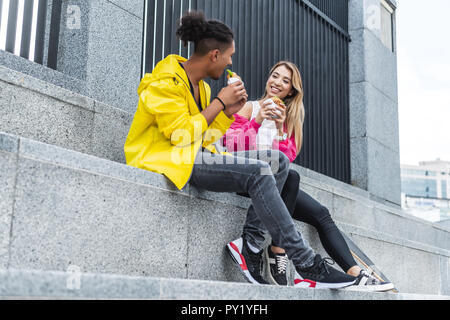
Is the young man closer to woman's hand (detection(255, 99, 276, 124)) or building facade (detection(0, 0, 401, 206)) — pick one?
woman's hand (detection(255, 99, 276, 124))

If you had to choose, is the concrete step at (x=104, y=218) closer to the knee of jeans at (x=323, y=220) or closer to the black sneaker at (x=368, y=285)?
the knee of jeans at (x=323, y=220)

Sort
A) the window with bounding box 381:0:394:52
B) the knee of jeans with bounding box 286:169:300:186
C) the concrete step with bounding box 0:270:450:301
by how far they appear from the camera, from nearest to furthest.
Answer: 1. the concrete step with bounding box 0:270:450:301
2. the knee of jeans with bounding box 286:169:300:186
3. the window with bounding box 381:0:394:52

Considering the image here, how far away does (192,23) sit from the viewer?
4.01 meters

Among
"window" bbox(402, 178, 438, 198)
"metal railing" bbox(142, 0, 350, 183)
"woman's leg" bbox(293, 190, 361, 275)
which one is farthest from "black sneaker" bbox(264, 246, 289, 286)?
"window" bbox(402, 178, 438, 198)

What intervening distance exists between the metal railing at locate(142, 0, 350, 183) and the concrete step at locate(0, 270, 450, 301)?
336cm

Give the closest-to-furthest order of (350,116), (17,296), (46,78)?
(17,296), (46,78), (350,116)

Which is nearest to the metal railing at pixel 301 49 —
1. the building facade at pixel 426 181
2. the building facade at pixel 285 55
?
the building facade at pixel 285 55

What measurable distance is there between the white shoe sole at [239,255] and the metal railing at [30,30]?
6.90ft

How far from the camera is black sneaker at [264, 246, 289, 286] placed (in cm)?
428
